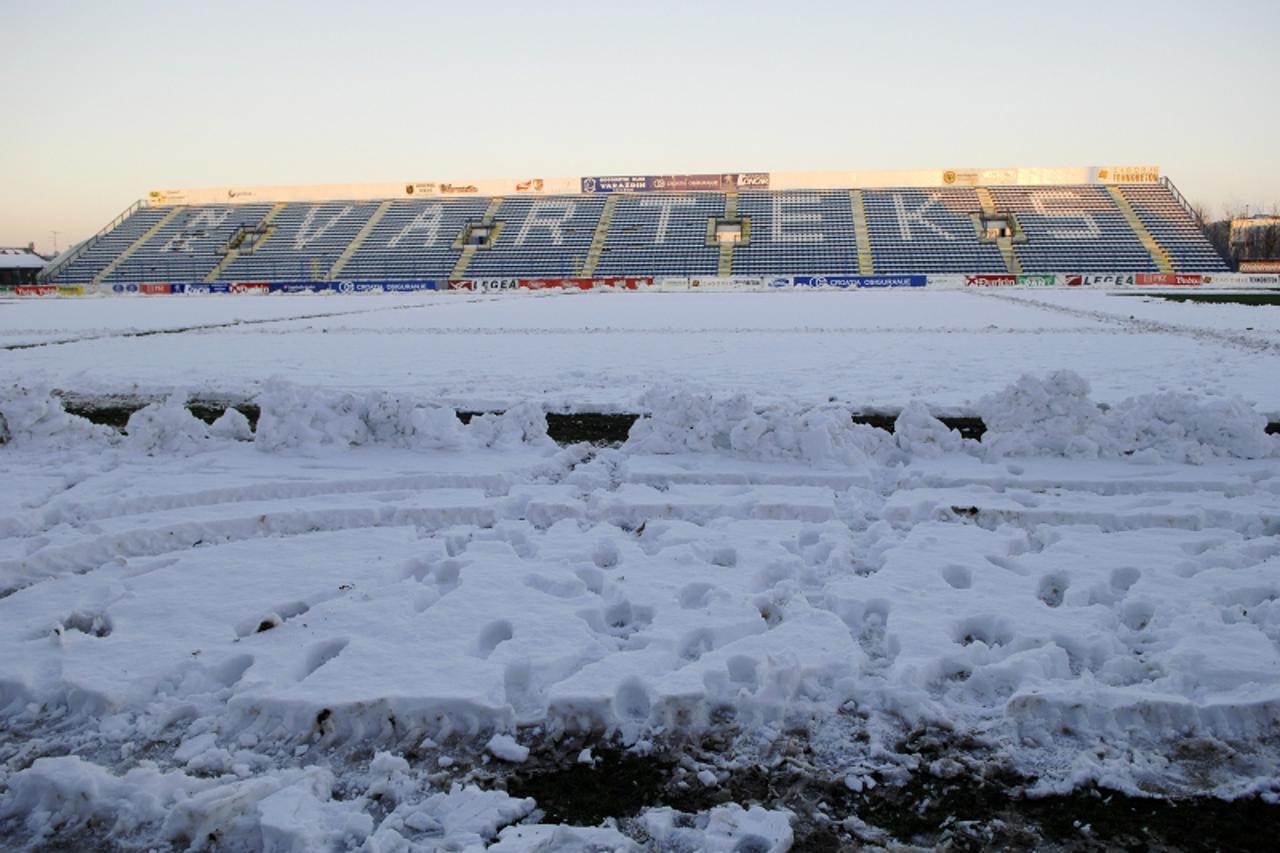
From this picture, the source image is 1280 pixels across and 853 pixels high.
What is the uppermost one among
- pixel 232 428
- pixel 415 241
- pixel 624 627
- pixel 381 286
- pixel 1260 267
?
pixel 415 241

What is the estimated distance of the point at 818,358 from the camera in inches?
520

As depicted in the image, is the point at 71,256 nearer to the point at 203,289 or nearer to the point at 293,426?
the point at 203,289

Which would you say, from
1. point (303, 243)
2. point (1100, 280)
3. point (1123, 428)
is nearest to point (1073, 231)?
point (1100, 280)

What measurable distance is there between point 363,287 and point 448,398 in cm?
3712

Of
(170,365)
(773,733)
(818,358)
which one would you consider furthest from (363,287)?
(773,733)

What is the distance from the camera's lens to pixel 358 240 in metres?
55.3

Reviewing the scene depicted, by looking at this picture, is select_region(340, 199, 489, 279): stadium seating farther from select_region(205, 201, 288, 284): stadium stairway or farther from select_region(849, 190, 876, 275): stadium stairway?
select_region(849, 190, 876, 275): stadium stairway

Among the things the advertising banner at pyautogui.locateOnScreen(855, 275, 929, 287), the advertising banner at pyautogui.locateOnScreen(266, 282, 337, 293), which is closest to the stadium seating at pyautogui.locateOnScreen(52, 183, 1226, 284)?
the advertising banner at pyautogui.locateOnScreen(855, 275, 929, 287)

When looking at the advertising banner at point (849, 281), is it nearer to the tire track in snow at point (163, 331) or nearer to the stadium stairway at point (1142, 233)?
the stadium stairway at point (1142, 233)

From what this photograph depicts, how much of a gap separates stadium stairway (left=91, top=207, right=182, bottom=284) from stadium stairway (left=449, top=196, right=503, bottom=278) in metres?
20.7

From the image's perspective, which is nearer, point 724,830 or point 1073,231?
point 724,830

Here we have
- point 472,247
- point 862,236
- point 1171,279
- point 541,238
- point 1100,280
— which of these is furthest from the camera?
point 541,238

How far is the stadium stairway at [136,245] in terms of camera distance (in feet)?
176

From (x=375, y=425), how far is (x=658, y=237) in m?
48.2
